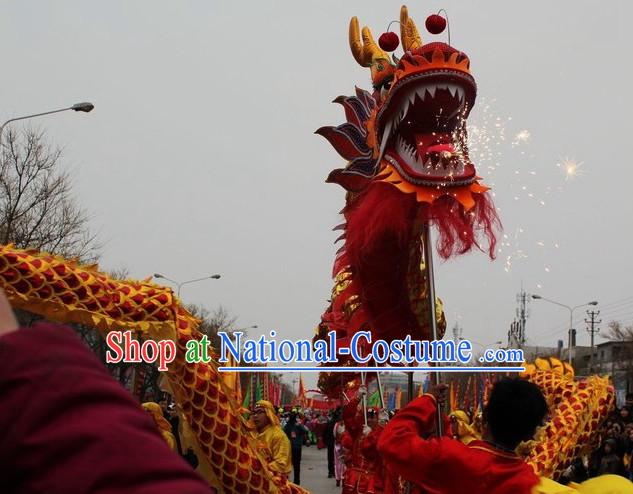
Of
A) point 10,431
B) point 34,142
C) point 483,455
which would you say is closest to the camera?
point 10,431

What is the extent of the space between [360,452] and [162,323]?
4562mm

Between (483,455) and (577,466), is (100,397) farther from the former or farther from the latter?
(577,466)

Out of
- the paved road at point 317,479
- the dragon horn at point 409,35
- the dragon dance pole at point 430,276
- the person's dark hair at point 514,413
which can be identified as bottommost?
the paved road at point 317,479

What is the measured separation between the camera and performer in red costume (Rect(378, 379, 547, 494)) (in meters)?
2.34

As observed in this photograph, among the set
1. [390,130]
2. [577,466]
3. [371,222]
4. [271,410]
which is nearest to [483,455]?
[371,222]

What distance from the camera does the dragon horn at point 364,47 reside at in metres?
6.43

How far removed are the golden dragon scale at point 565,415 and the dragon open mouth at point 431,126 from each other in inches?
68.6

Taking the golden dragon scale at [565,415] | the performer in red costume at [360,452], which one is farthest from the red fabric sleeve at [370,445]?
the golden dragon scale at [565,415]

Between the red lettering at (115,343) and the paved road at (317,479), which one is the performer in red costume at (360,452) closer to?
the red lettering at (115,343)

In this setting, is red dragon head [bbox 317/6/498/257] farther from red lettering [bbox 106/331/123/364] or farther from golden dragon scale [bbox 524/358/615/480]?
red lettering [bbox 106/331/123/364]

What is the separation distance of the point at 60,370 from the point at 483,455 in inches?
79.2

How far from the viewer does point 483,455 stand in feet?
7.82

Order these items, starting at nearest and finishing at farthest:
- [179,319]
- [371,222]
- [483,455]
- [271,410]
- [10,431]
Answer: [10,431] < [483,455] < [179,319] < [371,222] < [271,410]

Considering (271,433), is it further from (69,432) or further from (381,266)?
(69,432)
